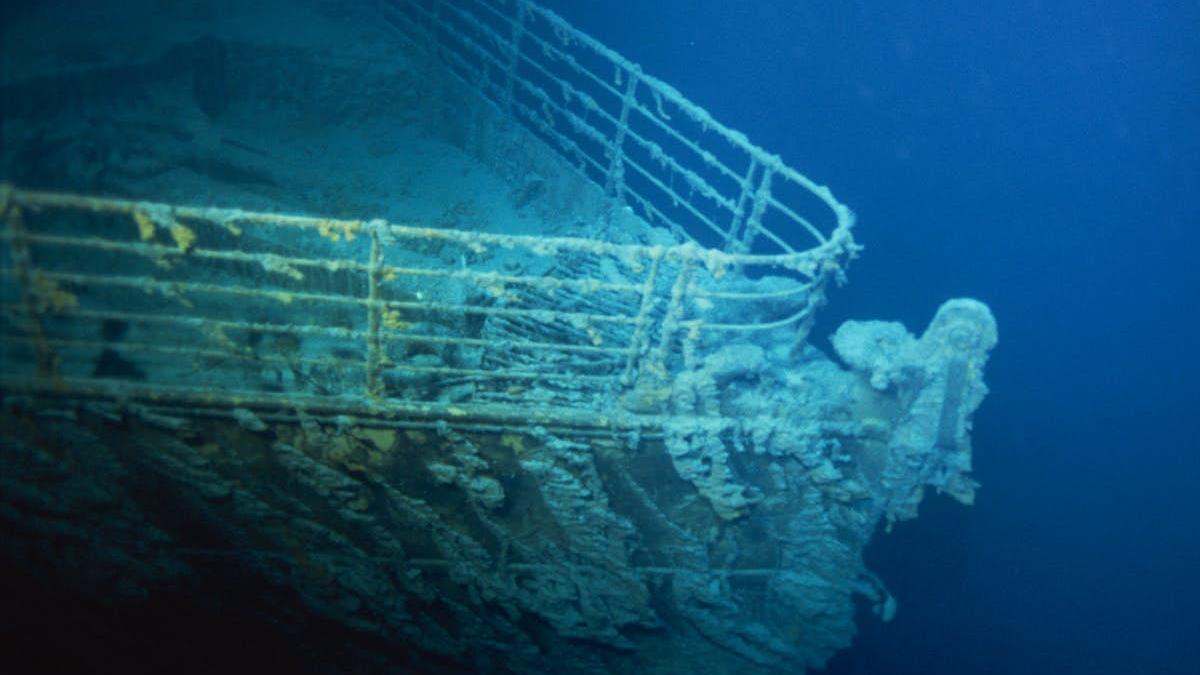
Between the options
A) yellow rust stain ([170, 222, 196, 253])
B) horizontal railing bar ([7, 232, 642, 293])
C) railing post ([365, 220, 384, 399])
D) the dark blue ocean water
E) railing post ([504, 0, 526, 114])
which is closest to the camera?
horizontal railing bar ([7, 232, 642, 293])

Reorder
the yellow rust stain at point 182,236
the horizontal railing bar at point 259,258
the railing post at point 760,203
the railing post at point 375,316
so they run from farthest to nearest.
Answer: the railing post at point 760,203
the railing post at point 375,316
the yellow rust stain at point 182,236
the horizontal railing bar at point 259,258

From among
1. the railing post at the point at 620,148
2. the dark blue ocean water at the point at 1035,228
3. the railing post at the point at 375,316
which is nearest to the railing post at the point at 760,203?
the railing post at the point at 620,148

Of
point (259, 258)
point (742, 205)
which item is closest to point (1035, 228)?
point (742, 205)

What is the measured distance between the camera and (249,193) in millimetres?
5984

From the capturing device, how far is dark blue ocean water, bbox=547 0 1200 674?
1084cm

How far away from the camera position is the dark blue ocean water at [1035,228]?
427 inches

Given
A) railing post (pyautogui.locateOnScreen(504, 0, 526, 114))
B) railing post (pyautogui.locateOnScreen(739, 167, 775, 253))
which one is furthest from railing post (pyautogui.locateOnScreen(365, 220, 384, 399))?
railing post (pyautogui.locateOnScreen(504, 0, 526, 114))

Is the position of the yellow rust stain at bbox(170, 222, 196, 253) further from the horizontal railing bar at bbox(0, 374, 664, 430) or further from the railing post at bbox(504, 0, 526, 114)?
the railing post at bbox(504, 0, 526, 114)

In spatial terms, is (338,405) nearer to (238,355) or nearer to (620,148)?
(238,355)

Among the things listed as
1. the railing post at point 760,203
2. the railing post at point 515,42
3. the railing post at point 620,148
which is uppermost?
the railing post at point 515,42


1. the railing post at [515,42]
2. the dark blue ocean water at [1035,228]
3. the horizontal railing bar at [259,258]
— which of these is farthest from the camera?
the dark blue ocean water at [1035,228]

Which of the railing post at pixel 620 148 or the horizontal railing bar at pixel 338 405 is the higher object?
the railing post at pixel 620 148

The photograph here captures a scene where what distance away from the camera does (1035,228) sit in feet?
64.2

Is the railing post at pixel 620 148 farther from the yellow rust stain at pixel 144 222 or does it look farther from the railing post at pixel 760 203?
the yellow rust stain at pixel 144 222
